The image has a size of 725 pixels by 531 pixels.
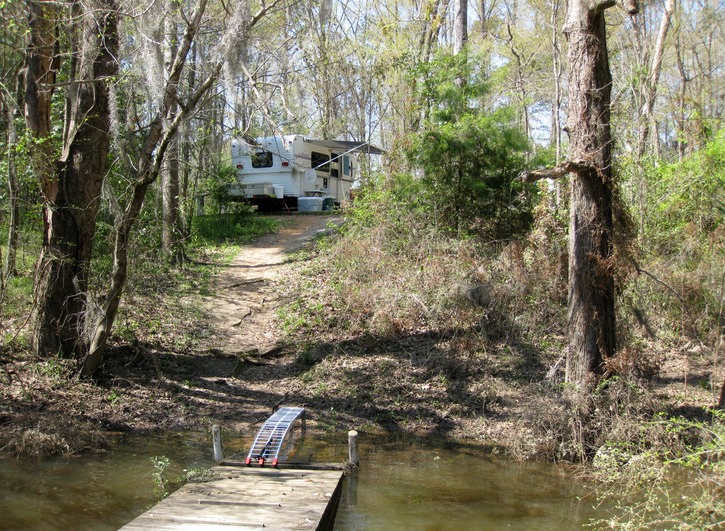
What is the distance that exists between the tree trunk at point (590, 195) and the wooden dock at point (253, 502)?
3.66 m

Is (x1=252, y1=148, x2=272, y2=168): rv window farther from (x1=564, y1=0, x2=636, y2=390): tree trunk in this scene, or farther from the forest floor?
(x1=564, y1=0, x2=636, y2=390): tree trunk

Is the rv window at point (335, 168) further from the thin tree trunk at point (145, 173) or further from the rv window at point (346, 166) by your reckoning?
the thin tree trunk at point (145, 173)

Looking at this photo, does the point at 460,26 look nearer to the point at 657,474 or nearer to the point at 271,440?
the point at 271,440

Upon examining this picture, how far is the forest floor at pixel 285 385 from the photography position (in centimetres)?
836

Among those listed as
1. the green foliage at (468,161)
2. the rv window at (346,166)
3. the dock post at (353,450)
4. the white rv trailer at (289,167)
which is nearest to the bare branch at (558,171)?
the dock post at (353,450)

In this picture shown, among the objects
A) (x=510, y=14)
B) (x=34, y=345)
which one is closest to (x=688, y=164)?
(x=34, y=345)

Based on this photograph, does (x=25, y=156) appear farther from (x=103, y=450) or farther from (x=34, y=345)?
(x=103, y=450)

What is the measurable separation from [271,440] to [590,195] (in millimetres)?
5140

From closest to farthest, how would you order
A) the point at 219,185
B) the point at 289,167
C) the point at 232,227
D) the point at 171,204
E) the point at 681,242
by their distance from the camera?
1. the point at 681,242
2. the point at 171,204
3. the point at 219,185
4. the point at 232,227
5. the point at 289,167

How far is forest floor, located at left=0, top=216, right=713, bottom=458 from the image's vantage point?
329 inches

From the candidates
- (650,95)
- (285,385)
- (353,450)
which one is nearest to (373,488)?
(353,450)

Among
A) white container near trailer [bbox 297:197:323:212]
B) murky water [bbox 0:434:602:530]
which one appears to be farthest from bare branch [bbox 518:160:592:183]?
white container near trailer [bbox 297:197:323:212]

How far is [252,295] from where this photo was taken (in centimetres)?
1369

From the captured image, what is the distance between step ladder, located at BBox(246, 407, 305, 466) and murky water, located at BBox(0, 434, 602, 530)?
47 centimetres
